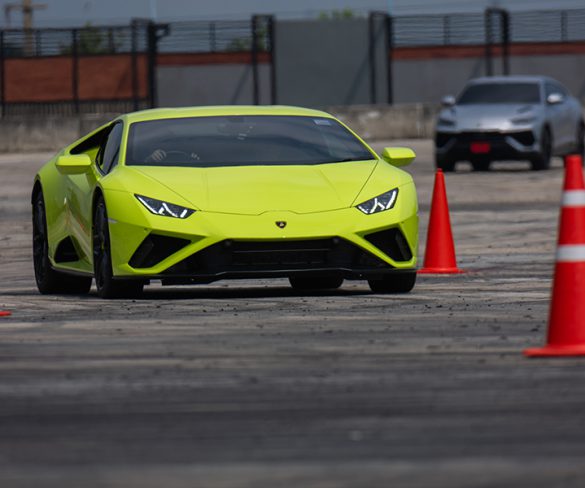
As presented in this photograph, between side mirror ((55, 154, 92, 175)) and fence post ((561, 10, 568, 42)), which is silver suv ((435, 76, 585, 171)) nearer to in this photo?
side mirror ((55, 154, 92, 175))

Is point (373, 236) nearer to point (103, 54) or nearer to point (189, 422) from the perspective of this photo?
point (189, 422)

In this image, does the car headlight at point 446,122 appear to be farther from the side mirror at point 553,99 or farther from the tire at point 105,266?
the tire at point 105,266

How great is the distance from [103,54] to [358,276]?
38.7 m

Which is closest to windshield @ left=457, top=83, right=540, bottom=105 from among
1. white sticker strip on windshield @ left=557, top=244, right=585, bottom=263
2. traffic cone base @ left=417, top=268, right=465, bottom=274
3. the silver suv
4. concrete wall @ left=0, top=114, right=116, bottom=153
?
the silver suv

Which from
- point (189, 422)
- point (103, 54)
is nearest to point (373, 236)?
point (189, 422)

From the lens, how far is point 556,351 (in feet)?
24.5

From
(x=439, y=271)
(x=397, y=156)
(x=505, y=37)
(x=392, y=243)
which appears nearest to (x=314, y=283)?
(x=397, y=156)

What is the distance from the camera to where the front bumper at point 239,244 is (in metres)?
10.7

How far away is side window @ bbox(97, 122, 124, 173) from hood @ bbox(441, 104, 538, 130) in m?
17.4

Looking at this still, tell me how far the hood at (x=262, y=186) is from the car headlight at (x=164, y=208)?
76mm

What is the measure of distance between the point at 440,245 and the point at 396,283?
239 cm

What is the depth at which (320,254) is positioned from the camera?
10.8m

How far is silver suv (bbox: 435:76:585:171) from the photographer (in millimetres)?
29344

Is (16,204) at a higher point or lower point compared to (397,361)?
lower
